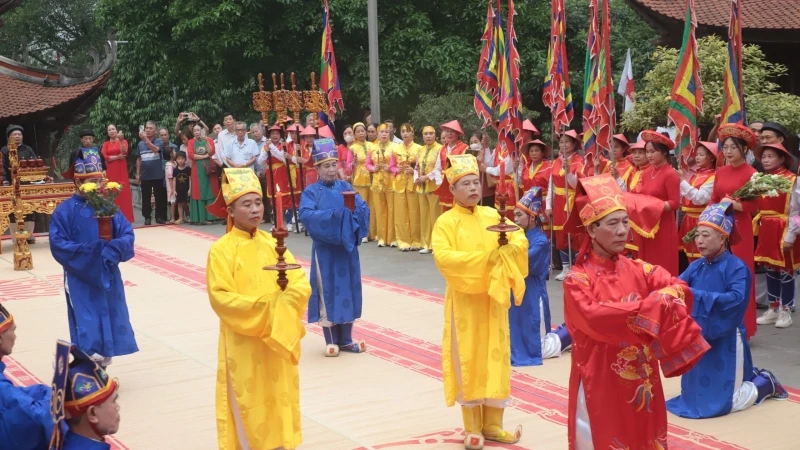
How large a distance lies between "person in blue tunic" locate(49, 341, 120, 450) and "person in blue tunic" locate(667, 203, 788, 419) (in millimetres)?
4448

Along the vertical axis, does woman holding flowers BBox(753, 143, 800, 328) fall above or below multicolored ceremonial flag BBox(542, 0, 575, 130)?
below

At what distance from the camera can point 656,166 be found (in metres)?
9.86

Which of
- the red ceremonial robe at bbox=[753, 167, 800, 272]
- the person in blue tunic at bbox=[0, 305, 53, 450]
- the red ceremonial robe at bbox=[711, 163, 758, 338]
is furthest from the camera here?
the red ceremonial robe at bbox=[753, 167, 800, 272]

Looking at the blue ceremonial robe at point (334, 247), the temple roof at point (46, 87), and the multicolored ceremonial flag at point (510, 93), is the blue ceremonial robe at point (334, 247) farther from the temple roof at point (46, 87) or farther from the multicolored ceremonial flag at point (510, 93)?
the temple roof at point (46, 87)

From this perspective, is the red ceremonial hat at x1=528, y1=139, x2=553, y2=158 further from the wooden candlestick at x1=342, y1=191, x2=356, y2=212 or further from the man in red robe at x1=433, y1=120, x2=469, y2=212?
the wooden candlestick at x1=342, y1=191, x2=356, y2=212

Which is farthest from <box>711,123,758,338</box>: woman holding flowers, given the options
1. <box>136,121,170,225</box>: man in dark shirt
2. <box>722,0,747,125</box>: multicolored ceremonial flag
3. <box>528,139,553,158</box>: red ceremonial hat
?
<box>136,121,170,225</box>: man in dark shirt

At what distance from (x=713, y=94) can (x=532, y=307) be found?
4917 mm

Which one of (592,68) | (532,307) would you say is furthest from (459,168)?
(592,68)

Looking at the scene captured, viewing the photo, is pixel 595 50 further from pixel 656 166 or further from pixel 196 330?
pixel 196 330

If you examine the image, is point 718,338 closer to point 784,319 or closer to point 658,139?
point 784,319

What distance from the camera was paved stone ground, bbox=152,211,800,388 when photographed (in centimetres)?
841

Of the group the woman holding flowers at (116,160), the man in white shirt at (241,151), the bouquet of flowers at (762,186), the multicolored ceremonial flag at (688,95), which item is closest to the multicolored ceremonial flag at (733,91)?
the multicolored ceremonial flag at (688,95)

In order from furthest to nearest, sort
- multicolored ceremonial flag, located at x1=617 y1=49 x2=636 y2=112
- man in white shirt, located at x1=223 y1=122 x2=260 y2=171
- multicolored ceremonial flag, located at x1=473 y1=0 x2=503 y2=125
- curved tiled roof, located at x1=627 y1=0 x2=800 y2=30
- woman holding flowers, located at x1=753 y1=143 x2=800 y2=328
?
man in white shirt, located at x1=223 y1=122 x2=260 y2=171 < curved tiled roof, located at x1=627 y1=0 x2=800 y2=30 < multicolored ceremonial flag, located at x1=617 y1=49 x2=636 y2=112 < multicolored ceremonial flag, located at x1=473 y1=0 x2=503 y2=125 < woman holding flowers, located at x1=753 y1=143 x2=800 y2=328

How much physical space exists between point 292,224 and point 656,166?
31.7 feet
